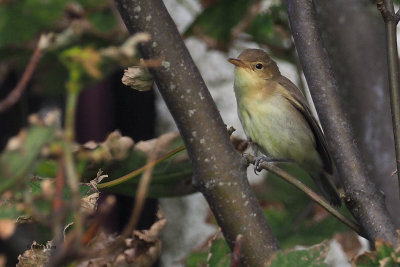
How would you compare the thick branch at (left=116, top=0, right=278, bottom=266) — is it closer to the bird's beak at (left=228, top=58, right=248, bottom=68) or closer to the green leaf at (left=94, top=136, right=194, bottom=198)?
the green leaf at (left=94, top=136, right=194, bottom=198)

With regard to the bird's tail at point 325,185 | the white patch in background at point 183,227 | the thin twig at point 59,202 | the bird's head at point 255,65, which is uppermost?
the thin twig at point 59,202

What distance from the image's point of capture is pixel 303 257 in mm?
700

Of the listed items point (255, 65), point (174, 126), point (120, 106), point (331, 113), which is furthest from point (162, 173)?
point (120, 106)

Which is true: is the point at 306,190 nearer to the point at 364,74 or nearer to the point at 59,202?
the point at 59,202

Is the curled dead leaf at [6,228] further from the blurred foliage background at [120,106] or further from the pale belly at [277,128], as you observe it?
the pale belly at [277,128]

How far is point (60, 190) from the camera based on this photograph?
419mm

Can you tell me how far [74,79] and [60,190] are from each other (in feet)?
0.22

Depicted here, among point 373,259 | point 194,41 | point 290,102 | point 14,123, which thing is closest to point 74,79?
point 373,259

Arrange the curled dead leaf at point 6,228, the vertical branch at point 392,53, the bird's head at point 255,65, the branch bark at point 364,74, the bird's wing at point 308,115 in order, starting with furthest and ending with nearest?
1. the bird's head at point 255,65
2. the bird's wing at point 308,115
3. the branch bark at point 364,74
4. the vertical branch at point 392,53
5. the curled dead leaf at point 6,228

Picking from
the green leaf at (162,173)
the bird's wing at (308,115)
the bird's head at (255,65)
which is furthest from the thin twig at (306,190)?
the bird's head at (255,65)

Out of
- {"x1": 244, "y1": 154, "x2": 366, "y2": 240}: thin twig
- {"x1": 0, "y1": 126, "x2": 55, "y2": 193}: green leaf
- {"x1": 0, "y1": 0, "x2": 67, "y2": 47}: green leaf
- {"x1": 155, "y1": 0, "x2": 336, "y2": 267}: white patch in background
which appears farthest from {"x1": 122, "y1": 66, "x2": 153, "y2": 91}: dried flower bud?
{"x1": 155, "y1": 0, "x2": 336, "y2": 267}: white patch in background

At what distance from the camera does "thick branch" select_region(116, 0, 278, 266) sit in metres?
0.90

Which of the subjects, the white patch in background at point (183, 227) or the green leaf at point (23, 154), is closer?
the green leaf at point (23, 154)

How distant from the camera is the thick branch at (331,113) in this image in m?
0.95
